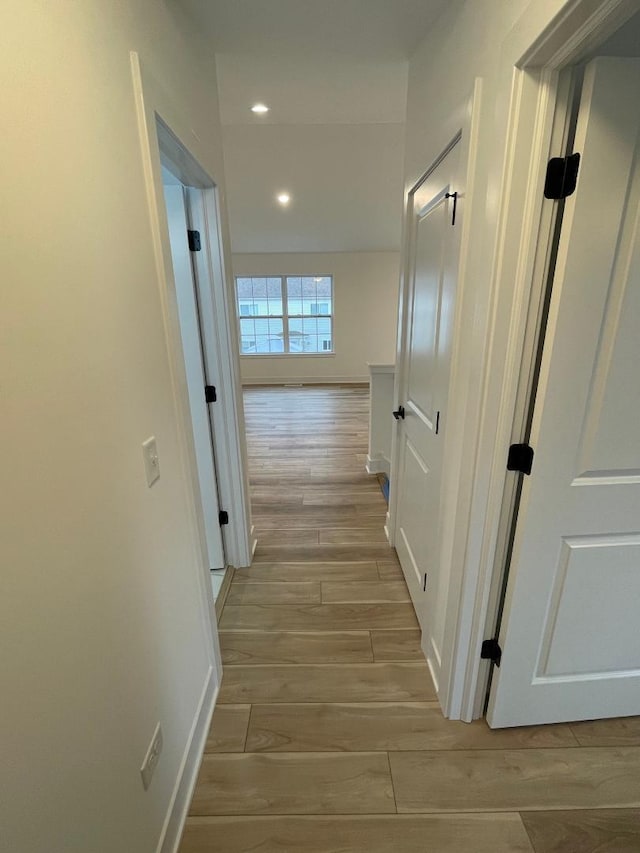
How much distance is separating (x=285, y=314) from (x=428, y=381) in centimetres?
659

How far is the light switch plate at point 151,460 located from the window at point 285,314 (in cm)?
694

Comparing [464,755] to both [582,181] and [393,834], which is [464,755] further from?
[582,181]

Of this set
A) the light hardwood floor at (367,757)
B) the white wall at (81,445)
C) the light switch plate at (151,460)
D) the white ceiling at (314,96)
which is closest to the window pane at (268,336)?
the white ceiling at (314,96)

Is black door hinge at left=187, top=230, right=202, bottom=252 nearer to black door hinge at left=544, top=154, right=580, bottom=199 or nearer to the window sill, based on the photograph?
black door hinge at left=544, top=154, right=580, bottom=199

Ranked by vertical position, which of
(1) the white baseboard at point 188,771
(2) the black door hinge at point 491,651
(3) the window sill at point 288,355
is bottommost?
(1) the white baseboard at point 188,771

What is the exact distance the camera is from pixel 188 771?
1.25m

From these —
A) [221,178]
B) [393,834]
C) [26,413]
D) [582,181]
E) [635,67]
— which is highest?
[221,178]

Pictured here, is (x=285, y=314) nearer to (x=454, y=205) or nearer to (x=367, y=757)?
(x=454, y=205)

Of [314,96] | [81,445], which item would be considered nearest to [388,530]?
[81,445]

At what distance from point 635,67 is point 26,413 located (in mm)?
1421

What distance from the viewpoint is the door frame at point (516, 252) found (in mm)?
819

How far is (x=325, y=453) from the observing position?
13.7 ft

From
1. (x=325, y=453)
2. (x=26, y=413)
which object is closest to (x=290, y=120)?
(x=325, y=453)

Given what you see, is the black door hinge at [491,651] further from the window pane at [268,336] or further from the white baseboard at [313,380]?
the window pane at [268,336]
